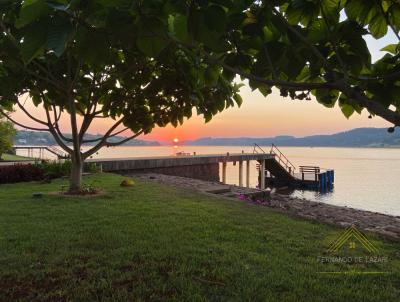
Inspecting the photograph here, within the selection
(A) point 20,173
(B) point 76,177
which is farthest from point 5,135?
(B) point 76,177

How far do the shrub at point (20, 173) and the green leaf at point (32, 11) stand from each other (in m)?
16.3

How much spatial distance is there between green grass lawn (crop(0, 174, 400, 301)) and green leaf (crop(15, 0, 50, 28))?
3.51 m

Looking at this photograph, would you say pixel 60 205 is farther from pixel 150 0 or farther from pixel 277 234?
pixel 150 0

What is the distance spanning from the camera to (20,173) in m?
16.5

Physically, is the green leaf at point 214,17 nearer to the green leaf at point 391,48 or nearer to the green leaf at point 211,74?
the green leaf at point 211,74

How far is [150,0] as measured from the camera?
61.5 inches

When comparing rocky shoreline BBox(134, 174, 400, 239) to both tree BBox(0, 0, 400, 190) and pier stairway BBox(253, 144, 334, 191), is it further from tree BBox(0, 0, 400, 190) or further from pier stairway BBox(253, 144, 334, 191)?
pier stairway BBox(253, 144, 334, 191)

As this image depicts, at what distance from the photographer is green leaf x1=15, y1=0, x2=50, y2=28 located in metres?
1.31

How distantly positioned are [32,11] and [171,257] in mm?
4849

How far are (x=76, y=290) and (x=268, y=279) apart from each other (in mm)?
2322

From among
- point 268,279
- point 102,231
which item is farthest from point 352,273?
point 102,231

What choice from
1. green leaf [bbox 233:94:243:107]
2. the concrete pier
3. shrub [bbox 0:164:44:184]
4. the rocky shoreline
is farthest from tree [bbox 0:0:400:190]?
the concrete pier

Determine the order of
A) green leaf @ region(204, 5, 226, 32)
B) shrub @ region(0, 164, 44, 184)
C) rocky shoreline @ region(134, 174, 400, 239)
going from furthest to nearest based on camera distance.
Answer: shrub @ region(0, 164, 44, 184)
rocky shoreline @ region(134, 174, 400, 239)
green leaf @ region(204, 5, 226, 32)

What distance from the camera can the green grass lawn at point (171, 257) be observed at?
4453mm
